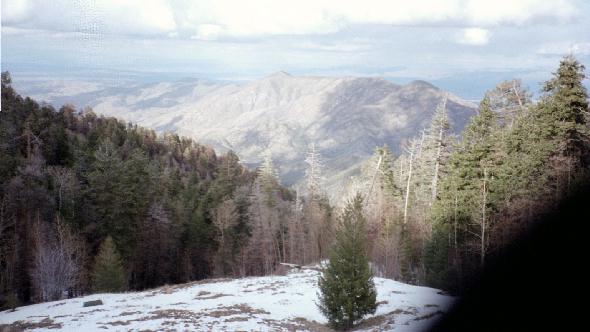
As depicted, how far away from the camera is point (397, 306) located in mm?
22594

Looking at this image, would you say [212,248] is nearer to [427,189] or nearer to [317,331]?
[427,189]

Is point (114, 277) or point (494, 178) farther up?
point (494, 178)

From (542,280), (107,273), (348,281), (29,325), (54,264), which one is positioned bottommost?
(107,273)

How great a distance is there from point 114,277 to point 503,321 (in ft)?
121

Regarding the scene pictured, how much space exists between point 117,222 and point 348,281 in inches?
1176

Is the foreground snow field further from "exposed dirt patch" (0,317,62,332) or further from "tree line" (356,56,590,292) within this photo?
"tree line" (356,56,590,292)

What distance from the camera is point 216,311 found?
2173 centimetres

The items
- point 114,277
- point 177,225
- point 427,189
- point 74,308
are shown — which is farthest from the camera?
point 177,225

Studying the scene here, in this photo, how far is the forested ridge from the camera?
23.5 m

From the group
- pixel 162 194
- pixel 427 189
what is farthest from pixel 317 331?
pixel 162 194

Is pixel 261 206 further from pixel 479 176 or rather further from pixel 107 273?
pixel 479 176

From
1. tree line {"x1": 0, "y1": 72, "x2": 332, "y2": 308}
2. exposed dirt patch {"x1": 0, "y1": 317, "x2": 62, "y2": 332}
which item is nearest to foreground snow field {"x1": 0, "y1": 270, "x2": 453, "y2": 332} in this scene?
exposed dirt patch {"x1": 0, "y1": 317, "x2": 62, "y2": 332}

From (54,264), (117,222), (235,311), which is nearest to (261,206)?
(117,222)

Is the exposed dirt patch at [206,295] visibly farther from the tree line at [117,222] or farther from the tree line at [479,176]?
the tree line at [479,176]
